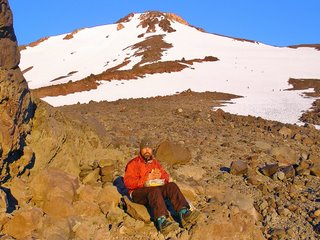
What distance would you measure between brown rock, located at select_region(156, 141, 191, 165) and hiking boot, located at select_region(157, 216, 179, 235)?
268cm

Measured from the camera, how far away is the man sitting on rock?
21.0 ft

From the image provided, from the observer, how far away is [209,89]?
33.2 meters

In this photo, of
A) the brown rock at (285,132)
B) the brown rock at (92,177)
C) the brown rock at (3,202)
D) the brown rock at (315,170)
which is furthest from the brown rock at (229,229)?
the brown rock at (285,132)

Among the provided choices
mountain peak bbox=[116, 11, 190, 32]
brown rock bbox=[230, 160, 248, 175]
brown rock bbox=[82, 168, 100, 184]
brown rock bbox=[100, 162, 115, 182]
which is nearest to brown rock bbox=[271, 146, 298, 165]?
brown rock bbox=[230, 160, 248, 175]

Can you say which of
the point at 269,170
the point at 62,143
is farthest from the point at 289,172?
the point at 62,143

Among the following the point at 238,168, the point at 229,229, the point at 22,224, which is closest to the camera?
the point at 22,224

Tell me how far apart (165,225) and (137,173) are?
1120mm

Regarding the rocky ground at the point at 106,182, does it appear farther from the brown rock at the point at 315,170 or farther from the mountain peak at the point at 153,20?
the mountain peak at the point at 153,20

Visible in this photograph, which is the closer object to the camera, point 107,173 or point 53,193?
point 53,193

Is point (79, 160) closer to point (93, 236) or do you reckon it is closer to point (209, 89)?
point (93, 236)

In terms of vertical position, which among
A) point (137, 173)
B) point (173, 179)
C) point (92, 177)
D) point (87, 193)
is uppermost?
point (137, 173)

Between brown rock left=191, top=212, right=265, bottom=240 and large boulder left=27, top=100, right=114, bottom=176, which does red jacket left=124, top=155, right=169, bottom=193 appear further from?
large boulder left=27, top=100, right=114, bottom=176

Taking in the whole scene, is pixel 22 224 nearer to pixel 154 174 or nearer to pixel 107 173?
pixel 154 174

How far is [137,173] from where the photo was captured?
7098 mm
